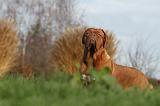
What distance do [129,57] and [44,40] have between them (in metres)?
7.25

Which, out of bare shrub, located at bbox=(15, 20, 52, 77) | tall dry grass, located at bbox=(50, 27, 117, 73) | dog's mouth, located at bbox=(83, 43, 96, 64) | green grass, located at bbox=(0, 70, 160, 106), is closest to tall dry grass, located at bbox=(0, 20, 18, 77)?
tall dry grass, located at bbox=(50, 27, 117, 73)

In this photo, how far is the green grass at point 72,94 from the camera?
15.0ft

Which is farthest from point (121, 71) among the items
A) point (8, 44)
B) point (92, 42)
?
point (8, 44)

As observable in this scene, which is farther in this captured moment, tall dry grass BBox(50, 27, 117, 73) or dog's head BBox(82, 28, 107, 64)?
tall dry grass BBox(50, 27, 117, 73)

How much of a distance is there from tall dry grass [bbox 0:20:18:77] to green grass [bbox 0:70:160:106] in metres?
14.9

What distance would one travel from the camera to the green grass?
4.57 meters

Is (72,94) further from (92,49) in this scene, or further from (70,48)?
(70,48)

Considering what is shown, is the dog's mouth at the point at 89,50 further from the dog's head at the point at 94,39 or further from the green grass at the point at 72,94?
the green grass at the point at 72,94


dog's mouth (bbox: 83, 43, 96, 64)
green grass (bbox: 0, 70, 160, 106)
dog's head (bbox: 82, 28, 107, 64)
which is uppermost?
dog's head (bbox: 82, 28, 107, 64)

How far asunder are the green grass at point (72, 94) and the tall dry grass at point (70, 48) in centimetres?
1482

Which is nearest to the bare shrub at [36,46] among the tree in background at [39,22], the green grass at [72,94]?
the tree in background at [39,22]

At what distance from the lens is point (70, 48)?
69.3 ft

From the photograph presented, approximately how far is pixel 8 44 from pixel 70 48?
2.23 m

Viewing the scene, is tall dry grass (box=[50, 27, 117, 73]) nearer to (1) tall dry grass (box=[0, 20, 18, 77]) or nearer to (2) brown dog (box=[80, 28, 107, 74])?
(1) tall dry grass (box=[0, 20, 18, 77])
